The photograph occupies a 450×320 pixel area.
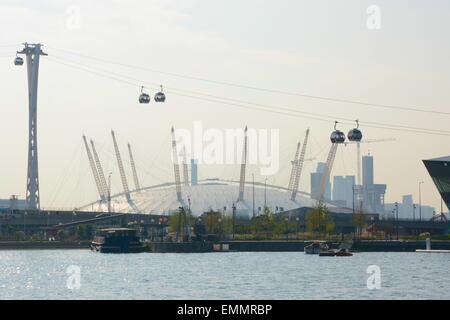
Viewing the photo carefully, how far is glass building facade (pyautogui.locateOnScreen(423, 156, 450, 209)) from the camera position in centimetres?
16955

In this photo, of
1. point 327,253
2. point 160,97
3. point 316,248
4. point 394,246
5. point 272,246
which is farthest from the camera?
point 272,246

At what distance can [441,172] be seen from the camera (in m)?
171

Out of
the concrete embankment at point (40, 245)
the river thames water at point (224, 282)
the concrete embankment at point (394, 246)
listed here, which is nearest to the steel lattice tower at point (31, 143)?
the concrete embankment at point (40, 245)

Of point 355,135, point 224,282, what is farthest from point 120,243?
point 224,282

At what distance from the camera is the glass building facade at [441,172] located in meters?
170

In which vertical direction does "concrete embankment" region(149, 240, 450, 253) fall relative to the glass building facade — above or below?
below

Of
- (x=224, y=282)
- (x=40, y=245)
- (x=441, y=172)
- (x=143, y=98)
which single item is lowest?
(x=224, y=282)

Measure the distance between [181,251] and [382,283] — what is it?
87802 mm

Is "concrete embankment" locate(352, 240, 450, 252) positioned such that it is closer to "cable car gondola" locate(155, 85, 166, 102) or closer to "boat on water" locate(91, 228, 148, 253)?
"boat on water" locate(91, 228, 148, 253)

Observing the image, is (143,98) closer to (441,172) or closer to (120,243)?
(120,243)

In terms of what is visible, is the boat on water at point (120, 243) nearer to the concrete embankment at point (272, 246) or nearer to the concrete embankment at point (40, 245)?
the concrete embankment at point (272, 246)

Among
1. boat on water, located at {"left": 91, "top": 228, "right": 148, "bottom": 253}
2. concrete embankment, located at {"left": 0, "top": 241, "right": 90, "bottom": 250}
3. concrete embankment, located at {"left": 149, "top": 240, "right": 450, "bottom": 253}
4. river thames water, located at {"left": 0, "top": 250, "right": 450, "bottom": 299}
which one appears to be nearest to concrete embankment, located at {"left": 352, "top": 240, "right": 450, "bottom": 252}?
concrete embankment, located at {"left": 149, "top": 240, "right": 450, "bottom": 253}
